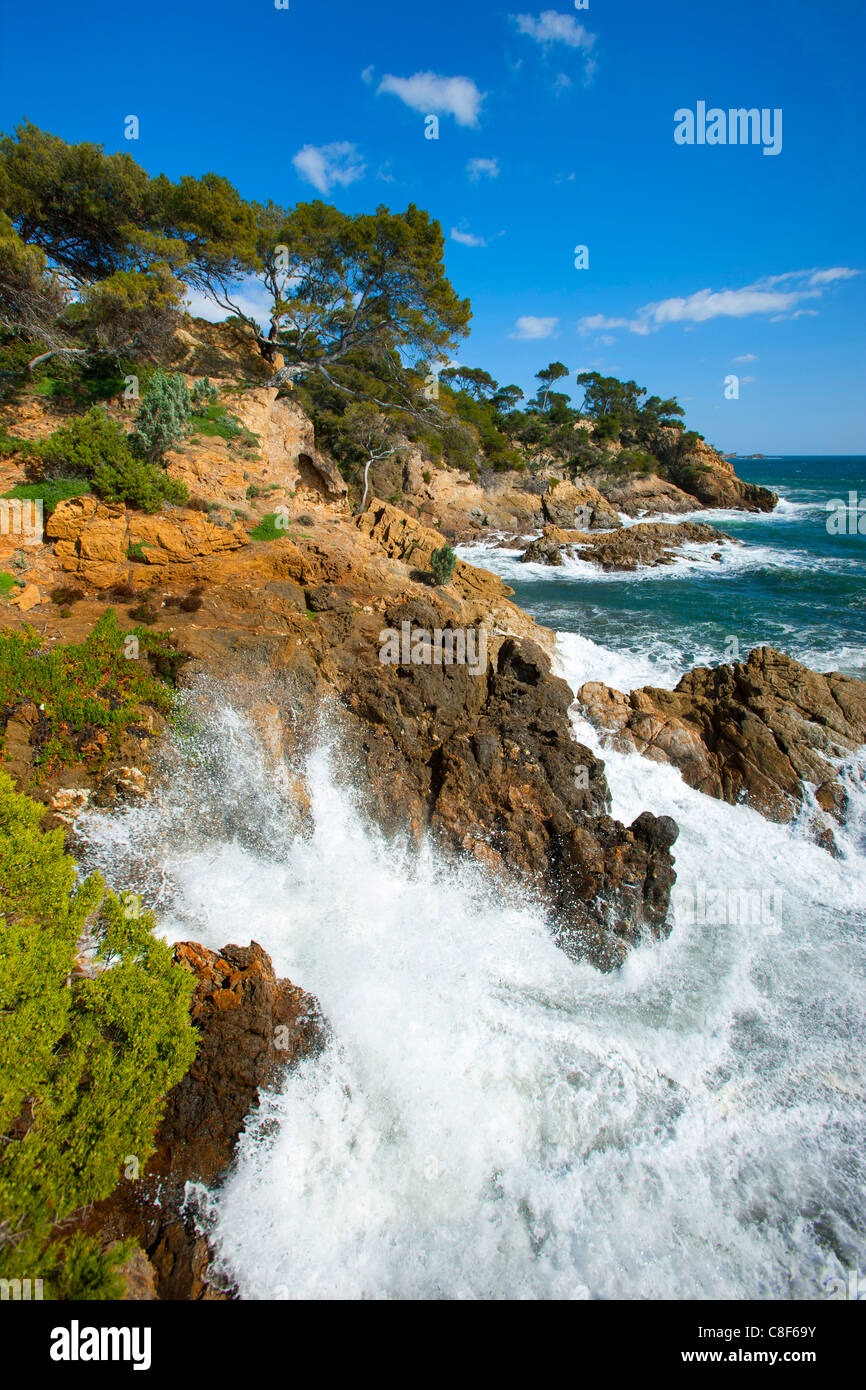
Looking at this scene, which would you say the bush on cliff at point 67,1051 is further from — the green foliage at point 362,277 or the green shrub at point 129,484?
the green foliage at point 362,277

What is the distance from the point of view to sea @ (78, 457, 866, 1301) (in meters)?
5.82

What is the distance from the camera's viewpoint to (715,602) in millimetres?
27391

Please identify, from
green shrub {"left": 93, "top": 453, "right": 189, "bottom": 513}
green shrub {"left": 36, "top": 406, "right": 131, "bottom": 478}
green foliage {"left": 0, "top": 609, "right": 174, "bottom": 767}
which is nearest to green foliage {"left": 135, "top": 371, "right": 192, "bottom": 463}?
green shrub {"left": 36, "top": 406, "right": 131, "bottom": 478}

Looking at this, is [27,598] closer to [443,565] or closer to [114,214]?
[443,565]

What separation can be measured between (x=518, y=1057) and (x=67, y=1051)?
5406 millimetres

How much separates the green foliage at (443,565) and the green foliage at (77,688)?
11.4 meters

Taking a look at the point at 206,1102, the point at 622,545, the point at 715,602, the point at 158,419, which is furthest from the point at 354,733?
the point at 622,545

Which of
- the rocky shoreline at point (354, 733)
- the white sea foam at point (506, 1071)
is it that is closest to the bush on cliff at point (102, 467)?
the rocky shoreline at point (354, 733)

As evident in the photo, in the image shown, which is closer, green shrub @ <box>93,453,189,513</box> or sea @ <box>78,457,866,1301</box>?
sea @ <box>78,457,866,1301</box>

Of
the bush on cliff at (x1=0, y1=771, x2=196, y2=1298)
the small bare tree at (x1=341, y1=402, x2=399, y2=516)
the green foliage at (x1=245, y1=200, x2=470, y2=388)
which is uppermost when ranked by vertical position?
the green foliage at (x1=245, y1=200, x2=470, y2=388)

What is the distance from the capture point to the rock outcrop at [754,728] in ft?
40.2

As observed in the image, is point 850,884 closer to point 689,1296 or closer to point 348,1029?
point 689,1296

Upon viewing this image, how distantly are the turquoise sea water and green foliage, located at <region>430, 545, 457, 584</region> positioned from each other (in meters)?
5.52

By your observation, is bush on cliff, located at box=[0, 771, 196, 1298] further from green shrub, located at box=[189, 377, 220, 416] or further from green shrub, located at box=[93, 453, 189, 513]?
green shrub, located at box=[189, 377, 220, 416]
